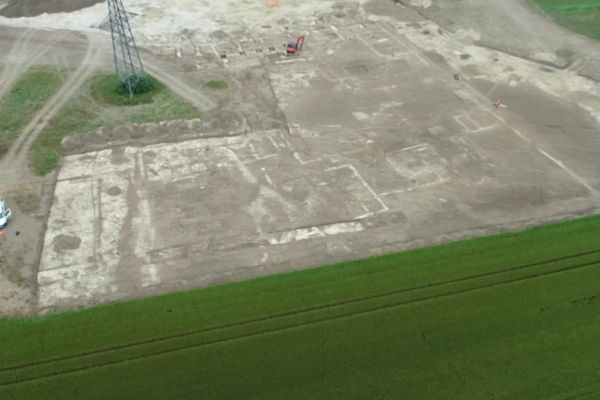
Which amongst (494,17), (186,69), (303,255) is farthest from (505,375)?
(494,17)

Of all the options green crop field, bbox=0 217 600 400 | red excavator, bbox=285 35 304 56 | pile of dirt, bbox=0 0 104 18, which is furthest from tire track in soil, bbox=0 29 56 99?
green crop field, bbox=0 217 600 400

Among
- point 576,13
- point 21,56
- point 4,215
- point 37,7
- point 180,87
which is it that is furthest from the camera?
point 37,7

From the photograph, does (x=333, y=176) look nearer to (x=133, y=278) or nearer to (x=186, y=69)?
(x=133, y=278)

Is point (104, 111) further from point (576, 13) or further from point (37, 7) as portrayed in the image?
point (576, 13)

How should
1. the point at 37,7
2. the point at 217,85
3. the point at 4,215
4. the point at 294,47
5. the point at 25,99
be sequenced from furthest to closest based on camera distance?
the point at 37,7 < the point at 294,47 < the point at 217,85 < the point at 25,99 < the point at 4,215

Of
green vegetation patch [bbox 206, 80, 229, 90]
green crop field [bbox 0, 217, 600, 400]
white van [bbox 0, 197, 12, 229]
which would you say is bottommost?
green crop field [bbox 0, 217, 600, 400]

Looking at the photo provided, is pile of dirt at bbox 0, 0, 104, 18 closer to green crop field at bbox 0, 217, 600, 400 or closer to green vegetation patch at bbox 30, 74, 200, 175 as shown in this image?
green vegetation patch at bbox 30, 74, 200, 175

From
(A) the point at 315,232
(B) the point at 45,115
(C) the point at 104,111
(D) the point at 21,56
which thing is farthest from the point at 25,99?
(A) the point at 315,232

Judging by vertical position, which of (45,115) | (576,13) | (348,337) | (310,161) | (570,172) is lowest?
(348,337)

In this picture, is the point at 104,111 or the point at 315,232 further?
the point at 104,111
